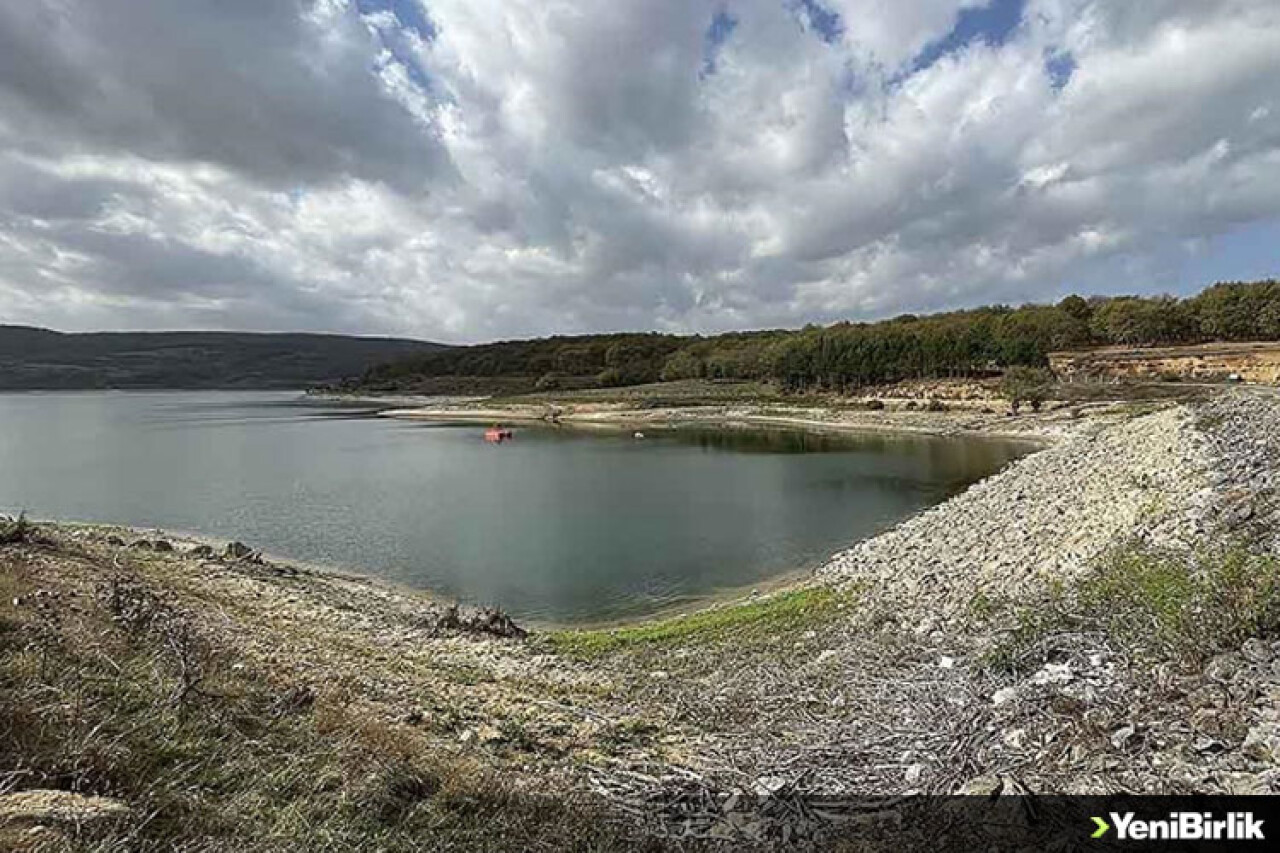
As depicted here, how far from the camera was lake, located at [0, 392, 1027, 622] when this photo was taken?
65.4 feet

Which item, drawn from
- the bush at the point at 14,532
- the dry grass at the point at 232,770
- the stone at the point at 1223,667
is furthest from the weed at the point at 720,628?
the bush at the point at 14,532

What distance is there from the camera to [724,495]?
33250 millimetres

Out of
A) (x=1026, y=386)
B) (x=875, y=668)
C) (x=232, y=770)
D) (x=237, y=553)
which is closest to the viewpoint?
(x=232, y=770)

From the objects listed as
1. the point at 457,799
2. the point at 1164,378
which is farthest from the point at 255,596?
the point at 1164,378

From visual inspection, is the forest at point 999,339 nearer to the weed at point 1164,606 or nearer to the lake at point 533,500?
the lake at point 533,500

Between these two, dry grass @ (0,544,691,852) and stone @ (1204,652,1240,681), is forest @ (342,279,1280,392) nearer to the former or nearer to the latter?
stone @ (1204,652,1240,681)

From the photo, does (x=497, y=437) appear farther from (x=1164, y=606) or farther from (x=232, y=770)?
(x=232, y=770)

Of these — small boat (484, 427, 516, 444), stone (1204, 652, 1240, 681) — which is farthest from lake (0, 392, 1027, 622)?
stone (1204, 652, 1240, 681)

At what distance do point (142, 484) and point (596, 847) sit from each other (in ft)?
141

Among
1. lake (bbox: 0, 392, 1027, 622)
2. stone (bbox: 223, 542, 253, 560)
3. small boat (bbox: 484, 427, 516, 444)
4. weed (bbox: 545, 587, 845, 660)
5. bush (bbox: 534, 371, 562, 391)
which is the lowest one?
small boat (bbox: 484, 427, 516, 444)

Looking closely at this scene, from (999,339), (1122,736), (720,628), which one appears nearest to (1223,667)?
(1122,736)

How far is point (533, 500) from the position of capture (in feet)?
109

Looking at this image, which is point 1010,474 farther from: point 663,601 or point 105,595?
point 105,595

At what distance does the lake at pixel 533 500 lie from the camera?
19.9 meters
